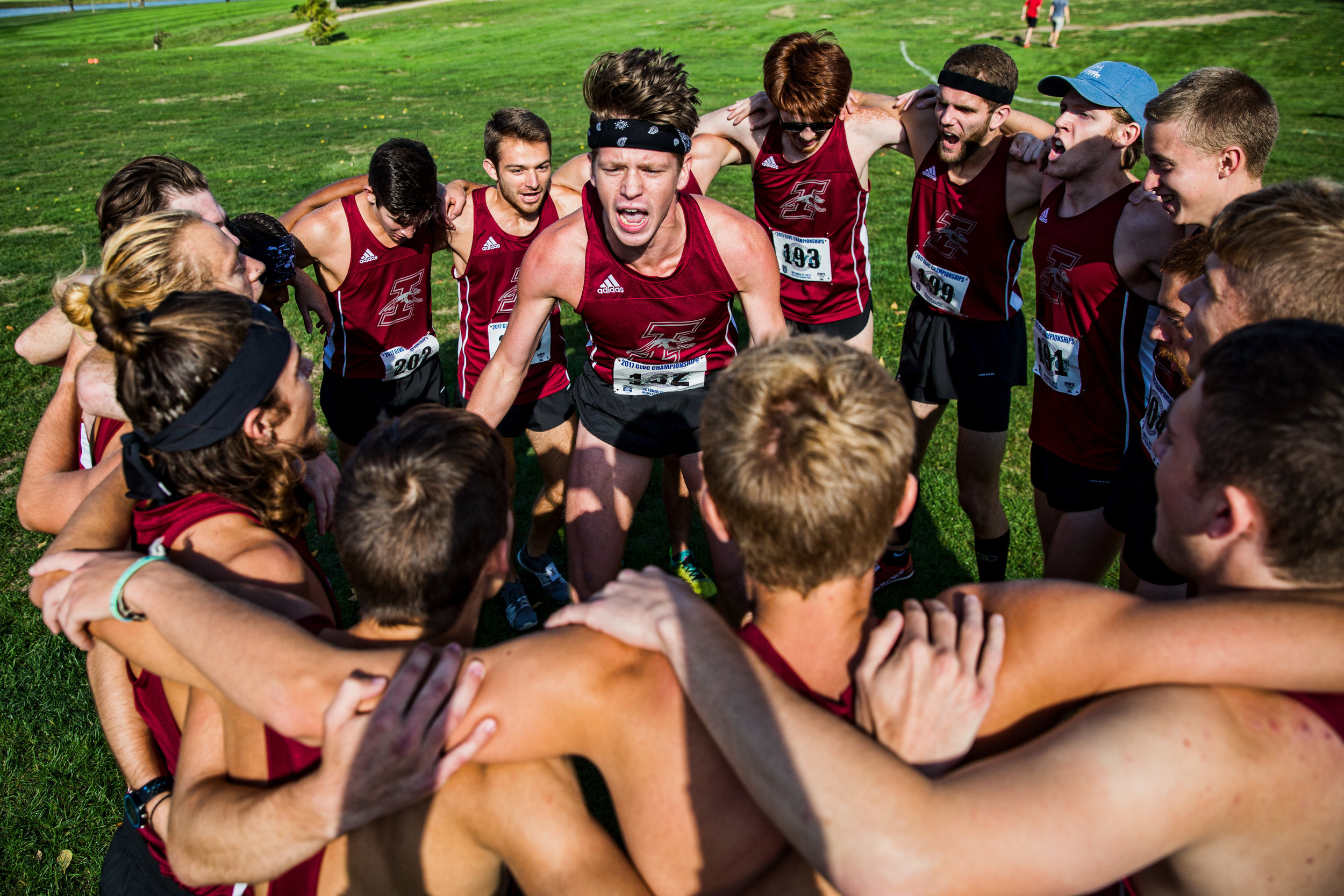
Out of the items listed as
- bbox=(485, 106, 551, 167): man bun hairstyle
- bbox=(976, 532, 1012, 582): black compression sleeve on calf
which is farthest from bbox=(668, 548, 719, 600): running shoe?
bbox=(485, 106, 551, 167): man bun hairstyle

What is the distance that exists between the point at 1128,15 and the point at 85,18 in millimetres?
50513

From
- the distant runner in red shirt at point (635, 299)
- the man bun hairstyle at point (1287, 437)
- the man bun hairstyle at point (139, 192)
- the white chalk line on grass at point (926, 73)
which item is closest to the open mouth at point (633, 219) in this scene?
the distant runner in red shirt at point (635, 299)

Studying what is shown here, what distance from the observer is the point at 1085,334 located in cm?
391

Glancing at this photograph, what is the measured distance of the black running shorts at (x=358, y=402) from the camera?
5078mm

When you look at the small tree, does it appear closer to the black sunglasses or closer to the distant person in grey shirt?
the distant person in grey shirt

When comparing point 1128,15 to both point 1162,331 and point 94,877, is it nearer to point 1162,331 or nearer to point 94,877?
point 1162,331

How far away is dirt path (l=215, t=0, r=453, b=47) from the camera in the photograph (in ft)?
115

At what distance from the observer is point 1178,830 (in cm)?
142

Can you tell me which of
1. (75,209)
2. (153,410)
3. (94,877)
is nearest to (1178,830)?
(153,410)

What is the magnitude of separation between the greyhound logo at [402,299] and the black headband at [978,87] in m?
3.21

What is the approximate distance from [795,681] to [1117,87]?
368cm

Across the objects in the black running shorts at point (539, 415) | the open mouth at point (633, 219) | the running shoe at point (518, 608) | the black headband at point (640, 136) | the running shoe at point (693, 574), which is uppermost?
A: the black headband at point (640, 136)

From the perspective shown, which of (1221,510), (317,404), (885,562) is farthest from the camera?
(317,404)

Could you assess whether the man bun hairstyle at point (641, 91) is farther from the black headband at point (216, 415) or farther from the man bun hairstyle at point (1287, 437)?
the man bun hairstyle at point (1287, 437)
